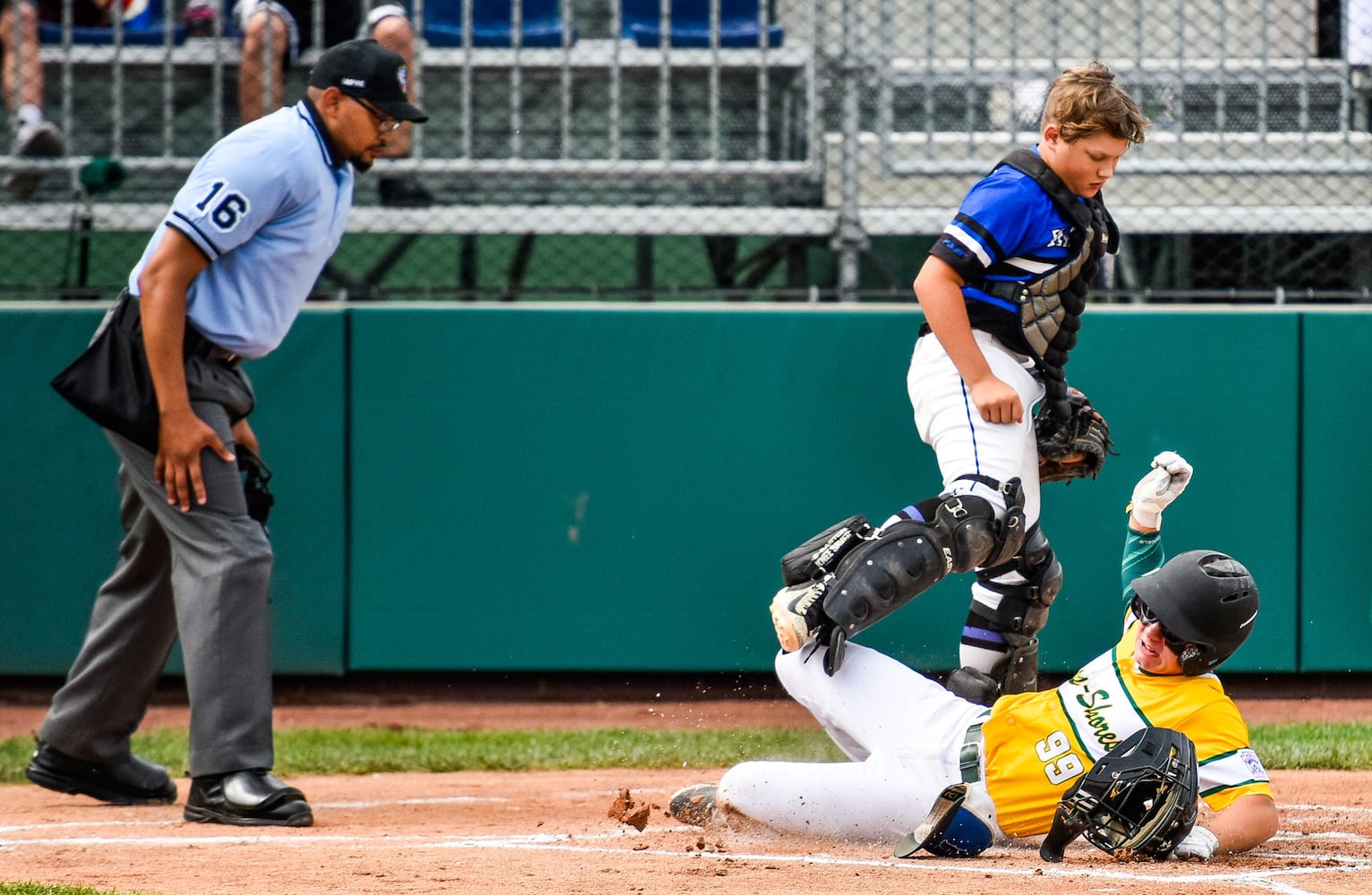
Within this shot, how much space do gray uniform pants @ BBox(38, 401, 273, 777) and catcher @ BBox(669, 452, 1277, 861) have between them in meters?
1.22

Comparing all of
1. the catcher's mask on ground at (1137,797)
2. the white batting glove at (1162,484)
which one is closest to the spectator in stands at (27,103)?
the white batting glove at (1162,484)

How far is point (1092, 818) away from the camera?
3.11m

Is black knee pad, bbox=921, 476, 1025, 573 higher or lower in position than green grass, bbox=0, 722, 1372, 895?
higher

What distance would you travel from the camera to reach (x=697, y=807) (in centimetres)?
379

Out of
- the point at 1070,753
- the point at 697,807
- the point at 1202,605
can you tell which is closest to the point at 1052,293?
the point at 1202,605

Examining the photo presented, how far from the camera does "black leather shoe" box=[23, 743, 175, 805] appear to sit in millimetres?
4398

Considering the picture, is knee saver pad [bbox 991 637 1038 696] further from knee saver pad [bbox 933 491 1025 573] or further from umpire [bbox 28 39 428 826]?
umpire [bbox 28 39 428 826]

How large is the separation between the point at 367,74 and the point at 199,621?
1463mm

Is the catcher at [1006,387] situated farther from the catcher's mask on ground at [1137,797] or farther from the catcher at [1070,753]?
the catcher's mask on ground at [1137,797]

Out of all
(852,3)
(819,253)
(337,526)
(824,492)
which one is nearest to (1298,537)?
(824,492)

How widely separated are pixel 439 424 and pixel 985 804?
10.3 feet

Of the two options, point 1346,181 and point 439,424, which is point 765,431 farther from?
point 1346,181

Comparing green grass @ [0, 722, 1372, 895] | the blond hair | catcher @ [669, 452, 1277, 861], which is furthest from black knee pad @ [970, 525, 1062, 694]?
the blond hair

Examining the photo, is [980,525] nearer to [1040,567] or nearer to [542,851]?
[1040,567]
